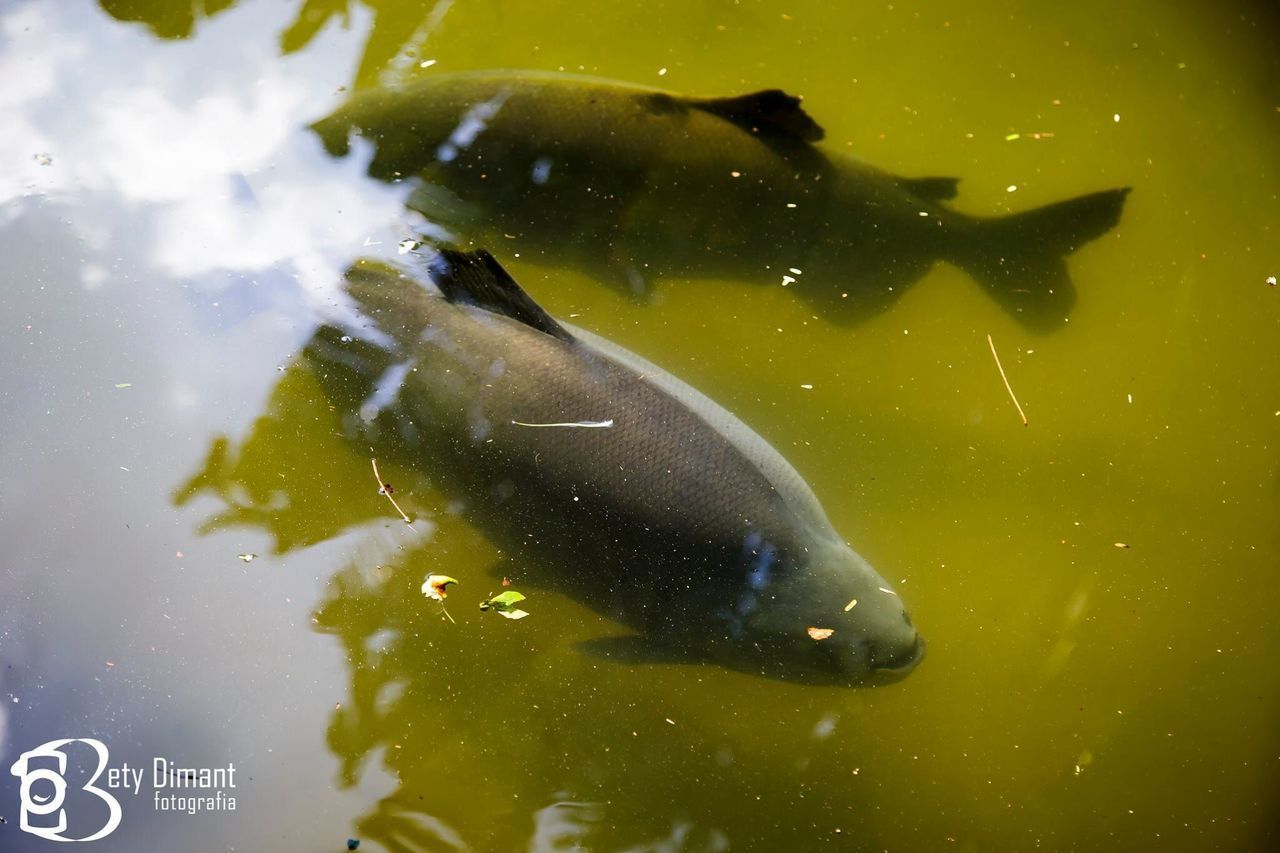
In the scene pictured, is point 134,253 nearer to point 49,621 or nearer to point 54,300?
point 54,300

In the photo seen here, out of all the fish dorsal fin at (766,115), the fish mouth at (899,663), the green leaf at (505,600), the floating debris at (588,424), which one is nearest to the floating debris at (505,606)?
the green leaf at (505,600)

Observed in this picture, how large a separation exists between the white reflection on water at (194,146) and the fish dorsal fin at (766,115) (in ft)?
3.24

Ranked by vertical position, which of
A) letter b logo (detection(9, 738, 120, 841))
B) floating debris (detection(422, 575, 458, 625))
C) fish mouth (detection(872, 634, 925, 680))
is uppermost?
fish mouth (detection(872, 634, 925, 680))

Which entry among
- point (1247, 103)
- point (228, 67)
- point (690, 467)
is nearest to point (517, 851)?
point (690, 467)

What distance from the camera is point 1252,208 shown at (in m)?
2.85

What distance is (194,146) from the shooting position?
113 inches

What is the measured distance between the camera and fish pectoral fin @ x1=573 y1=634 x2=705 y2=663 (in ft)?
7.13

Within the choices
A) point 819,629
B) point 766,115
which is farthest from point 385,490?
point 766,115

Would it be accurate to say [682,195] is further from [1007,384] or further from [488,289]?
[1007,384]

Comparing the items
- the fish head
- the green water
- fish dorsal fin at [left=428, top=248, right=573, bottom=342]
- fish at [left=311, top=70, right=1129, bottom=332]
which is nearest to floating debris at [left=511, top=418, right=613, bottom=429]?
fish dorsal fin at [left=428, top=248, right=573, bottom=342]

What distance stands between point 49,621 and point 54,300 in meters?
0.92

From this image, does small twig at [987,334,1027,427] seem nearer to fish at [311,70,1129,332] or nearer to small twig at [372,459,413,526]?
fish at [311,70,1129,332]

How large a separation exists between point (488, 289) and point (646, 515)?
0.66m

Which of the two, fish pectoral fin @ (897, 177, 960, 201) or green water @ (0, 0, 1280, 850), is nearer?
green water @ (0, 0, 1280, 850)
